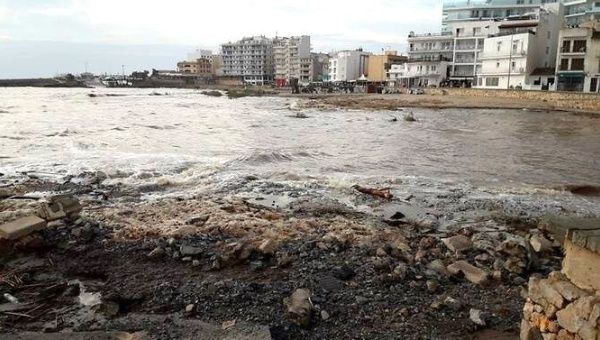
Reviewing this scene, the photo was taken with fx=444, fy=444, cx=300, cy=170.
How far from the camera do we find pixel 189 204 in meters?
11.2

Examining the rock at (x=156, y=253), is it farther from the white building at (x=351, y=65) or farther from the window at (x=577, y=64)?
the white building at (x=351, y=65)

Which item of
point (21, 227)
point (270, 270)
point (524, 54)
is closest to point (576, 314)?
point (270, 270)

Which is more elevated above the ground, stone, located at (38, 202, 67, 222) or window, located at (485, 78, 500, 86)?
window, located at (485, 78, 500, 86)

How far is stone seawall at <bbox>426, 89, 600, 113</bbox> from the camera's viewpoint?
45.6 m

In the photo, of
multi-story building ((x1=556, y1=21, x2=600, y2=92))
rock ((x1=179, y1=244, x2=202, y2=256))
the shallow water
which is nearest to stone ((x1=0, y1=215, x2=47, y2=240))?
rock ((x1=179, y1=244, x2=202, y2=256))

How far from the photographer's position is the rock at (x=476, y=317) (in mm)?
5639

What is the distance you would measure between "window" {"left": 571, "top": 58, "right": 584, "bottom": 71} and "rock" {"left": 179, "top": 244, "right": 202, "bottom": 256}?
59.5 metres

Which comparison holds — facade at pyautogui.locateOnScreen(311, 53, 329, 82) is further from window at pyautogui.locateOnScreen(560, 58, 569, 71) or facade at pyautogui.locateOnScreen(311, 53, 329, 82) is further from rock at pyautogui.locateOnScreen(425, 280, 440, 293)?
rock at pyautogui.locateOnScreen(425, 280, 440, 293)

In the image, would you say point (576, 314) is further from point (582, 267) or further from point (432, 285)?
point (432, 285)

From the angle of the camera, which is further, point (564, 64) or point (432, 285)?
point (564, 64)

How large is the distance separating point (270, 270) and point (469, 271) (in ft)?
10.5

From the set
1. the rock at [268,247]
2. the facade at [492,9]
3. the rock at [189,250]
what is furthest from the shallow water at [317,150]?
the facade at [492,9]

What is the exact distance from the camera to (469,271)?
23.3 feet

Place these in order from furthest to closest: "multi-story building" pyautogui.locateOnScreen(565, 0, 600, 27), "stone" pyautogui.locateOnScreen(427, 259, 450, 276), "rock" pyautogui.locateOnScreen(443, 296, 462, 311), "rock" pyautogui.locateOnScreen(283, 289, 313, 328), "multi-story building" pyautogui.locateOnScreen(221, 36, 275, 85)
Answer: "multi-story building" pyautogui.locateOnScreen(221, 36, 275, 85) < "multi-story building" pyautogui.locateOnScreen(565, 0, 600, 27) < "stone" pyautogui.locateOnScreen(427, 259, 450, 276) < "rock" pyautogui.locateOnScreen(443, 296, 462, 311) < "rock" pyautogui.locateOnScreen(283, 289, 313, 328)
